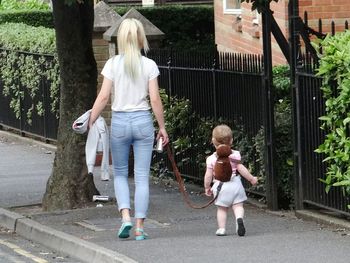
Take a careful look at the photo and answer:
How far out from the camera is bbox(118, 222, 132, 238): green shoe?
9.37 m

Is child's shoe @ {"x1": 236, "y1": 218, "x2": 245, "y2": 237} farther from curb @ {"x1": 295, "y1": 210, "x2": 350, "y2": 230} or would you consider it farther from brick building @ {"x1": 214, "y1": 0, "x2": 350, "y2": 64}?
brick building @ {"x1": 214, "y1": 0, "x2": 350, "y2": 64}

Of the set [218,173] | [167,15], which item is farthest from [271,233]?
[167,15]

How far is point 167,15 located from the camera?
96.3 ft

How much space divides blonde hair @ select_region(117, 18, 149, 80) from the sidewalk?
1455 mm

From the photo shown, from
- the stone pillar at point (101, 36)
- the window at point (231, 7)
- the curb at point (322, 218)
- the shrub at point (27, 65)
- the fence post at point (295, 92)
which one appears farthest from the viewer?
the window at point (231, 7)

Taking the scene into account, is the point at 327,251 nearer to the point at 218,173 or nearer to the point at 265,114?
the point at 218,173

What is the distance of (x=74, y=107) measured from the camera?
11555 mm

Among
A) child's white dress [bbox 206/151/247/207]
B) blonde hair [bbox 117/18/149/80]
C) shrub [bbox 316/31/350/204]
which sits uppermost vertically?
blonde hair [bbox 117/18/149/80]

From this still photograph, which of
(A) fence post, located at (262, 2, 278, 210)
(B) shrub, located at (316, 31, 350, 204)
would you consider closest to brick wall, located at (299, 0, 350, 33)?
(A) fence post, located at (262, 2, 278, 210)

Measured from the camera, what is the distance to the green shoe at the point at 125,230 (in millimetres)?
9367

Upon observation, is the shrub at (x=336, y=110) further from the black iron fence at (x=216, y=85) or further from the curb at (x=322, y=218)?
the black iron fence at (x=216, y=85)

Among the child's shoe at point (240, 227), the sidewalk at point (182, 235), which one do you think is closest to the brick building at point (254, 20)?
the sidewalk at point (182, 235)

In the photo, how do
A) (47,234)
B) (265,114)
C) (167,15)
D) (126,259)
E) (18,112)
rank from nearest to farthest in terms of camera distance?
(126,259) < (47,234) < (265,114) < (18,112) < (167,15)

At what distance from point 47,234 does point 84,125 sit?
112 centimetres
